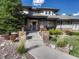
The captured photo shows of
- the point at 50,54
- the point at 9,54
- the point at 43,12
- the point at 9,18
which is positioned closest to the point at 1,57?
the point at 9,54

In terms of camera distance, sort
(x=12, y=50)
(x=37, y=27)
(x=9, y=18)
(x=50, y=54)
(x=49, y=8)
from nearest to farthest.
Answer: (x=50, y=54) → (x=12, y=50) → (x=9, y=18) → (x=37, y=27) → (x=49, y=8)

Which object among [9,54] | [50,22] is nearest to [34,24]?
[50,22]

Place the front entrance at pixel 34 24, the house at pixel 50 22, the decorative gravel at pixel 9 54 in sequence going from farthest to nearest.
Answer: the front entrance at pixel 34 24 → the house at pixel 50 22 → the decorative gravel at pixel 9 54

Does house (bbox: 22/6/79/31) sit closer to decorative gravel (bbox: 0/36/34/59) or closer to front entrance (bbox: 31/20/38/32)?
front entrance (bbox: 31/20/38/32)

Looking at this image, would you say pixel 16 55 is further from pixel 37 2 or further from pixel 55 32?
pixel 37 2

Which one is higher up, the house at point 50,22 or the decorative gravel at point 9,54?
the house at point 50,22

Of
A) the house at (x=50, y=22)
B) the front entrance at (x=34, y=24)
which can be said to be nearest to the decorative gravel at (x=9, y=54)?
the house at (x=50, y=22)

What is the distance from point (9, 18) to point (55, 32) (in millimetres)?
10138

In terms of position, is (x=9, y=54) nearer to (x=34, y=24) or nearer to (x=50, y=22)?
(x=34, y=24)

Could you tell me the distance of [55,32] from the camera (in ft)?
107

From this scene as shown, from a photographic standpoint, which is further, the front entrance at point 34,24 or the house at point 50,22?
the front entrance at point 34,24

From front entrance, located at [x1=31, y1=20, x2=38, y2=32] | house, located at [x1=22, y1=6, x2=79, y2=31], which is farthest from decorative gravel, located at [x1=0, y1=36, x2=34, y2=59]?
front entrance, located at [x1=31, y1=20, x2=38, y2=32]

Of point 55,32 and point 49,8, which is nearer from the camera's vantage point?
point 55,32

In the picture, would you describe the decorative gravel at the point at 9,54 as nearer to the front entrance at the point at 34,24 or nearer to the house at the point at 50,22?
the house at the point at 50,22
